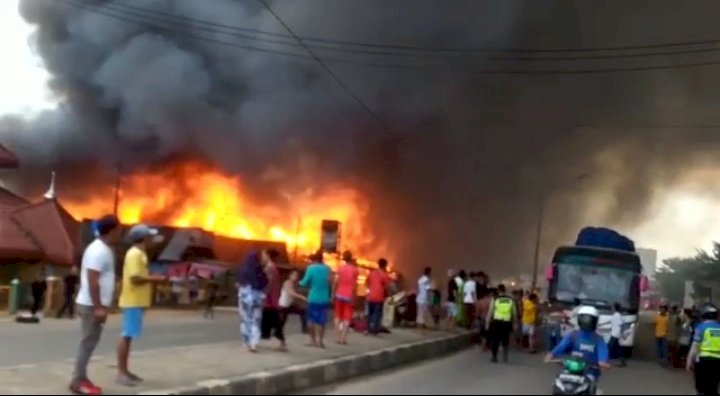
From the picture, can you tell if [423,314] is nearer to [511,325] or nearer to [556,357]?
[511,325]

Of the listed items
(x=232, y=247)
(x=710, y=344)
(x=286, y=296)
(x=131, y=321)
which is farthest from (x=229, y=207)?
(x=131, y=321)

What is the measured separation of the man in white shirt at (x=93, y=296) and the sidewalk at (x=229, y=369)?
0.25 meters

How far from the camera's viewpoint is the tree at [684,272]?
6569 cm

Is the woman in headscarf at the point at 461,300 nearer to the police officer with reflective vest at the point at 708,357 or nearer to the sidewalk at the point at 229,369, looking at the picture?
the sidewalk at the point at 229,369

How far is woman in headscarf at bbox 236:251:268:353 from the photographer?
562 inches

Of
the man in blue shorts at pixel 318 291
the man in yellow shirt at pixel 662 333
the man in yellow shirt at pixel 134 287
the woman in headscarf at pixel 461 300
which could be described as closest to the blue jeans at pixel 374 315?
the man in blue shorts at pixel 318 291

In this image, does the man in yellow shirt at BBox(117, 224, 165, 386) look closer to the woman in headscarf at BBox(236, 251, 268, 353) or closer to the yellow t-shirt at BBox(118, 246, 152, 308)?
the yellow t-shirt at BBox(118, 246, 152, 308)

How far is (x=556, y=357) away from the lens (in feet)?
32.4

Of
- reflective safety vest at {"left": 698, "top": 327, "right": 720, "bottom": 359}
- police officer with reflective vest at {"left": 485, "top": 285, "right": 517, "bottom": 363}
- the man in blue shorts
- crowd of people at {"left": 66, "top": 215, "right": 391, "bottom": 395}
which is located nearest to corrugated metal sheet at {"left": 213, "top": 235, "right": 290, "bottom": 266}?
crowd of people at {"left": 66, "top": 215, "right": 391, "bottom": 395}

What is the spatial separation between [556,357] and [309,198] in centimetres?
3421

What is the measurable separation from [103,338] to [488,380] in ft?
24.4

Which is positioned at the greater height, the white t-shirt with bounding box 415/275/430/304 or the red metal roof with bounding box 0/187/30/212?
the red metal roof with bounding box 0/187/30/212

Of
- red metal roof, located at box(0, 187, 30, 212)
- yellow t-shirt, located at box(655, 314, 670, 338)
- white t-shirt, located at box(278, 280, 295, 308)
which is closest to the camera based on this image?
white t-shirt, located at box(278, 280, 295, 308)

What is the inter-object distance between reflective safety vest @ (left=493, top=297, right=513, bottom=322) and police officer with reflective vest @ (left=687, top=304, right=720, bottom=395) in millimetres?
5326
